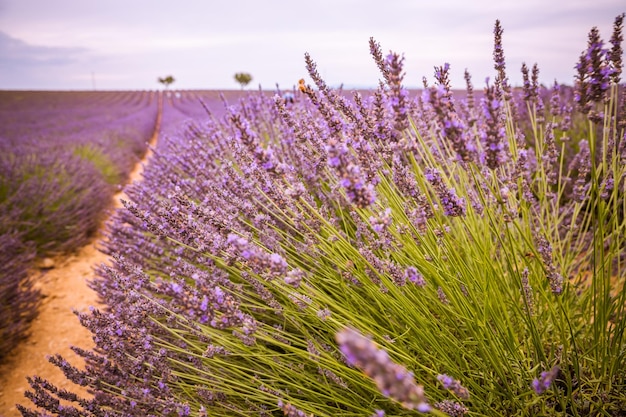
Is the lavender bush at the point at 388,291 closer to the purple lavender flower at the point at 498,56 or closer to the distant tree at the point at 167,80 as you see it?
the purple lavender flower at the point at 498,56

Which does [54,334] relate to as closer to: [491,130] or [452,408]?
[452,408]

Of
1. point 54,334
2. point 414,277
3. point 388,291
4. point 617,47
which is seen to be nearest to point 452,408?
point 414,277

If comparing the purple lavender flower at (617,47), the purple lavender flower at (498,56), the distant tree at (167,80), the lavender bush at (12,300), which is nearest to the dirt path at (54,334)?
the lavender bush at (12,300)

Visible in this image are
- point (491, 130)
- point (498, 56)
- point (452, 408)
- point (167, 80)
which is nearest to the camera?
point (491, 130)

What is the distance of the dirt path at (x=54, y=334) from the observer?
2.46m

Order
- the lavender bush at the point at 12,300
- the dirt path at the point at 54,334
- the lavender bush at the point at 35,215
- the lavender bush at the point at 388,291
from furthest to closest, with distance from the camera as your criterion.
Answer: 1. the lavender bush at the point at 35,215
2. the lavender bush at the point at 12,300
3. the dirt path at the point at 54,334
4. the lavender bush at the point at 388,291

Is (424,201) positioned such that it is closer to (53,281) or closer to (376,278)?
(376,278)

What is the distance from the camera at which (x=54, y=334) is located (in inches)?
119

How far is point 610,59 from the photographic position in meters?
1.02

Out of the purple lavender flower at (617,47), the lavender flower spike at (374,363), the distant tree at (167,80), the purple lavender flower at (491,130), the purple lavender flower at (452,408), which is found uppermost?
the distant tree at (167,80)

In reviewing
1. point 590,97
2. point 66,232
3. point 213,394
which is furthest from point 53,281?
point 590,97

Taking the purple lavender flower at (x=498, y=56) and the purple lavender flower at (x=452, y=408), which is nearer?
the purple lavender flower at (x=452, y=408)

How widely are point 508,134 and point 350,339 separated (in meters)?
1.89

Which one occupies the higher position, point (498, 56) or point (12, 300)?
point (498, 56)
